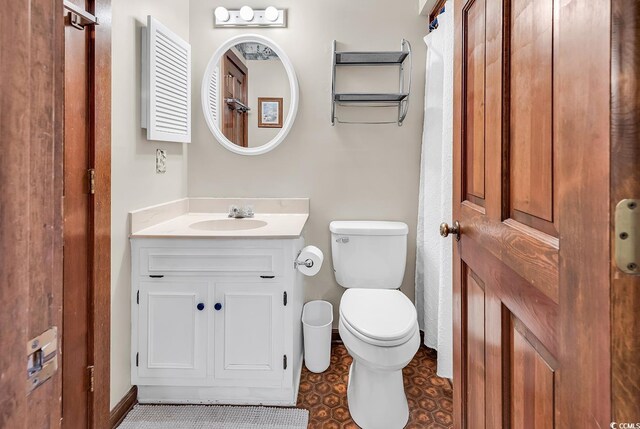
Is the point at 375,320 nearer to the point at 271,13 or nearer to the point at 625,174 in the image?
the point at 625,174

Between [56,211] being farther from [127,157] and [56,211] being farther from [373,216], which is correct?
[373,216]

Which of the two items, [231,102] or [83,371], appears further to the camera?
[231,102]

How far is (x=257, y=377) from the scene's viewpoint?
174 centimetres

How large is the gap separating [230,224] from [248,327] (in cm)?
70

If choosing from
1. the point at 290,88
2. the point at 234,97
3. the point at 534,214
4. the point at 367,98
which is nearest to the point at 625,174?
the point at 534,214

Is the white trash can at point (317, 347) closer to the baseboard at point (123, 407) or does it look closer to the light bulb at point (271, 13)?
the baseboard at point (123, 407)

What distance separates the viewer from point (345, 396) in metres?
1.85

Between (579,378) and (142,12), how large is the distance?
84.9 inches

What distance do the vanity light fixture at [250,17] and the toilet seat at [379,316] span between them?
1.71 meters

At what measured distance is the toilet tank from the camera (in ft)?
6.90

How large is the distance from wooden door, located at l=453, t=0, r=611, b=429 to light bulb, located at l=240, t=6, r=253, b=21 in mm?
1585

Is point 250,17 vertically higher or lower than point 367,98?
higher

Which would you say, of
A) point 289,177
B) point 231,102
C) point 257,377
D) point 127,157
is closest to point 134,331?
point 257,377

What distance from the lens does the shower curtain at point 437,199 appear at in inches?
72.1
